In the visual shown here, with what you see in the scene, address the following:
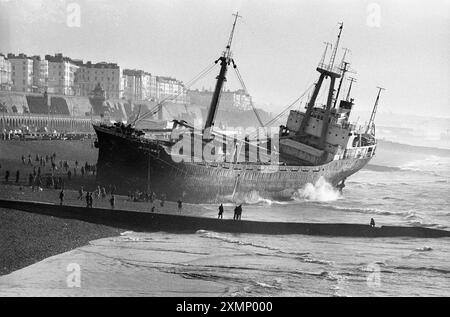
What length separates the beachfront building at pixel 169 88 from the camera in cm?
12200

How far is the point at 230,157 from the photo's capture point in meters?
32.6

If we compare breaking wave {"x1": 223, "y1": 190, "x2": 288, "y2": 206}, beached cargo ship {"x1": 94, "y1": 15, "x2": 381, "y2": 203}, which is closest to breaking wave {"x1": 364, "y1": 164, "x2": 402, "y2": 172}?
beached cargo ship {"x1": 94, "y1": 15, "x2": 381, "y2": 203}

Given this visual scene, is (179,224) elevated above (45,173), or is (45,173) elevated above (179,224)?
(45,173)

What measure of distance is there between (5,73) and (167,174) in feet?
189

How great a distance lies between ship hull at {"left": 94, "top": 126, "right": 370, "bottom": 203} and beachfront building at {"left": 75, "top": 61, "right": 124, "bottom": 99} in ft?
216

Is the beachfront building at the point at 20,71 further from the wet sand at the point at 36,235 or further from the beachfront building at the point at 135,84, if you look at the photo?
the wet sand at the point at 36,235

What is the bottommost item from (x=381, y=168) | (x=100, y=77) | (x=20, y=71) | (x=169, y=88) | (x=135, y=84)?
(x=381, y=168)

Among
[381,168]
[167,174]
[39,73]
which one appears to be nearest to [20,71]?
[39,73]

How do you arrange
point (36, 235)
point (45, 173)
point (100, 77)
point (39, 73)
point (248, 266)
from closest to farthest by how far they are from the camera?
point (248, 266)
point (36, 235)
point (45, 173)
point (39, 73)
point (100, 77)

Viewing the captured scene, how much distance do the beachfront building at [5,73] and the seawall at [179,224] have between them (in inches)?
2298

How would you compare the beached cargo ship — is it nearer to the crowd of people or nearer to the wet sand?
the crowd of people

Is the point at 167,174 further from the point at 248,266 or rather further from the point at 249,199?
the point at 248,266

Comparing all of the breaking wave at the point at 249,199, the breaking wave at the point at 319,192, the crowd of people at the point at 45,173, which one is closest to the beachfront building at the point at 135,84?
the crowd of people at the point at 45,173
